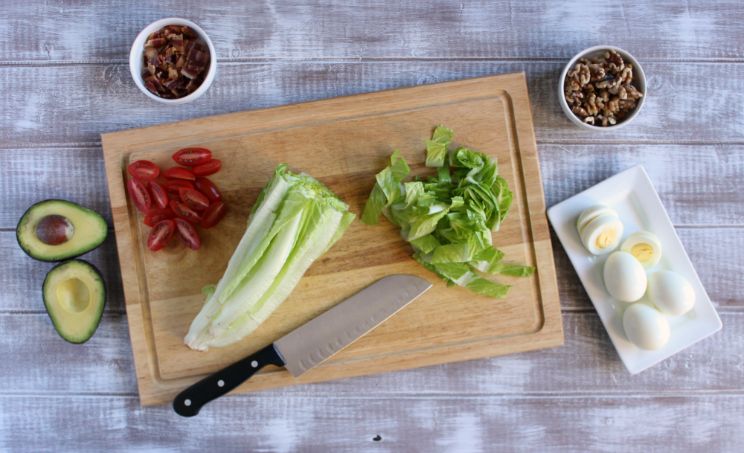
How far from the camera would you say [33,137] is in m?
1.97

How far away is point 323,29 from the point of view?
6.50 ft

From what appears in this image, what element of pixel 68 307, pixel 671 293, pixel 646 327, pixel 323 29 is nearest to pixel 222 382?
pixel 68 307

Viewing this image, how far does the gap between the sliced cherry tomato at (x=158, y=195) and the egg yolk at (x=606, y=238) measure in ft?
4.43

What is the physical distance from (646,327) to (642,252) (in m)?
0.24

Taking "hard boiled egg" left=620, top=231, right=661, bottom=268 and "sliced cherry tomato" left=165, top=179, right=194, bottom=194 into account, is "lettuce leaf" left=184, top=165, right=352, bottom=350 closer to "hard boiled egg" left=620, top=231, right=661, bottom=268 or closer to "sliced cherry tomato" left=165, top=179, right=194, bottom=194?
"sliced cherry tomato" left=165, top=179, right=194, bottom=194

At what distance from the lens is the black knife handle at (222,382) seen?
1816 mm

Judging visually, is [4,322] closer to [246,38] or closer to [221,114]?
[221,114]

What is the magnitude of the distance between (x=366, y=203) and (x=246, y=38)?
707 mm

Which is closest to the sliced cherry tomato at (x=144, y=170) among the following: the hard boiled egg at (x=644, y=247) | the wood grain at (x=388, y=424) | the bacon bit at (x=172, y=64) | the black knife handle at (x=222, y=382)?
the bacon bit at (x=172, y=64)

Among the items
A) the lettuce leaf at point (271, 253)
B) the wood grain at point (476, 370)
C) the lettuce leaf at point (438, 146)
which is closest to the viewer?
the lettuce leaf at point (271, 253)

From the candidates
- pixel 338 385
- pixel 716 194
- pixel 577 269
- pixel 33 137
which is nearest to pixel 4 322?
pixel 33 137

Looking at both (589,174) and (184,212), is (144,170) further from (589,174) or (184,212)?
(589,174)

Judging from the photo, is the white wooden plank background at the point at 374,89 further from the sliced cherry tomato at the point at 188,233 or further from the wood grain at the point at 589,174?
the sliced cherry tomato at the point at 188,233

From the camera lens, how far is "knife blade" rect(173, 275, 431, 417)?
71.7 inches
